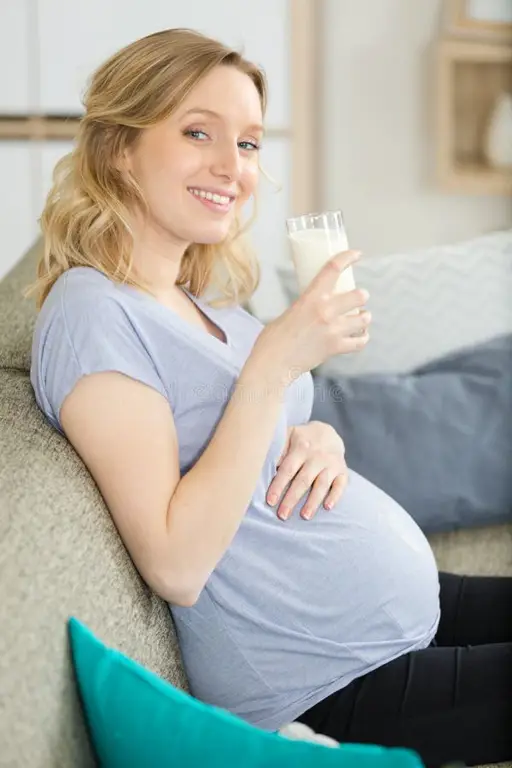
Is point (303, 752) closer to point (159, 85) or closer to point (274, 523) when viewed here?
point (274, 523)

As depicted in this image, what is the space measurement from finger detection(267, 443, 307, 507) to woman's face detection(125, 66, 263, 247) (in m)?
0.30

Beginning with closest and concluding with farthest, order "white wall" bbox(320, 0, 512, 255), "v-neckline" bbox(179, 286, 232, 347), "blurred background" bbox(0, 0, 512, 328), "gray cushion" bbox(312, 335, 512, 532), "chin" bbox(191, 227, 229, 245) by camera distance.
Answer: "chin" bbox(191, 227, 229, 245) < "v-neckline" bbox(179, 286, 232, 347) < "gray cushion" bbox(312, 335, 512, 532) < "blurred background" bbox(0, 0, 512, 328) < "white wall" bbox(320, 0, 512, 255)

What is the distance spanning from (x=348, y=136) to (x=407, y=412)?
5.36ft

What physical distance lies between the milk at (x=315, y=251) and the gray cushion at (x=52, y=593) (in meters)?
0.36

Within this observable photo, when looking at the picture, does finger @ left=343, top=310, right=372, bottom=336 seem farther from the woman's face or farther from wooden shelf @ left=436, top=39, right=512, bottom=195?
wooden shelf @ left=436, top=39, right=512, bottom=195

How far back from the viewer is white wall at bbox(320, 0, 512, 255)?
3.20 meters

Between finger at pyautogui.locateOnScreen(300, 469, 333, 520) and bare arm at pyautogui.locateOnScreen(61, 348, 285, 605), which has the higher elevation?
bare arm at pyautogui.locateOnScreen(61, 348, 285, 605)

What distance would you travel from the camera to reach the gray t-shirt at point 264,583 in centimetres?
117

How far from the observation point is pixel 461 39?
10.3 feet

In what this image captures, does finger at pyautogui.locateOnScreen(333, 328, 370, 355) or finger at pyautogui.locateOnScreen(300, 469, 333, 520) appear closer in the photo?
finger at pyautogui.locateOnScreen(333, 328, 370, 355)

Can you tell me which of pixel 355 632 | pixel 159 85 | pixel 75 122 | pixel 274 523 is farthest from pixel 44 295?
pixel 75 122

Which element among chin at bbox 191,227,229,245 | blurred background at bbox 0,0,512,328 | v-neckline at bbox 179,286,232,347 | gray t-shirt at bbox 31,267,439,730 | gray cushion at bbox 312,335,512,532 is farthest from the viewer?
blurred background at bbox 0,0,512,328

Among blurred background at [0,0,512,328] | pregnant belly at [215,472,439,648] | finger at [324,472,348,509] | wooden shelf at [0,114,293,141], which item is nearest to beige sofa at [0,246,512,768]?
pregnant belly at [215,472,439,648]

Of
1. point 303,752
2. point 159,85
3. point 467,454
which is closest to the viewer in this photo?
point 303,752
